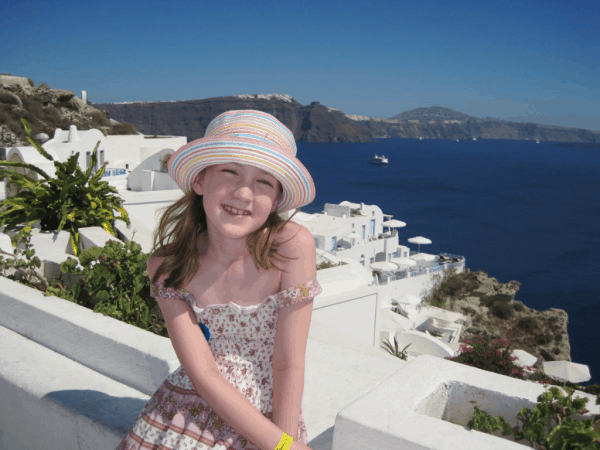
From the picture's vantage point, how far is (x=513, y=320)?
1384 inches

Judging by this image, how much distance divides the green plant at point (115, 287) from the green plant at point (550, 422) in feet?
8.33

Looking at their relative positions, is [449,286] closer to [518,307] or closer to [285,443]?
[518,307]

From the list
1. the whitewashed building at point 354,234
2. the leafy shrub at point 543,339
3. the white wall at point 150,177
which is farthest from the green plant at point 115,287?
the leafy shrub at point 543,339

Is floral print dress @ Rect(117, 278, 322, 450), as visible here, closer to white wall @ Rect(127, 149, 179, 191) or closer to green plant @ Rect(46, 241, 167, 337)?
green plant @ Rect(46, 241, 167, 337)

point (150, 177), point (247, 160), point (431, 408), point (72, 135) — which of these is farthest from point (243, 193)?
point (72, 135)

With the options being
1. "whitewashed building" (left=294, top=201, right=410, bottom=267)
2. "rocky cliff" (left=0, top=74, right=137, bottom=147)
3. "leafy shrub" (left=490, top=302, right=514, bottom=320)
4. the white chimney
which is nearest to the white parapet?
the white chimney

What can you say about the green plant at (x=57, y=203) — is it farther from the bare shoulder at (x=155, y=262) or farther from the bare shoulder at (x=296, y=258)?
the bare shoulder at (x=296, y=258)

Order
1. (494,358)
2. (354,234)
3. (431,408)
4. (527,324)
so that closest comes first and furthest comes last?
(431,408) → (494,358) → (527,324) → (354,234)

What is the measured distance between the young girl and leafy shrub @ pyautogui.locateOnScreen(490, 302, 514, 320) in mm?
37336

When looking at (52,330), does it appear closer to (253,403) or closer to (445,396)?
(253,403)

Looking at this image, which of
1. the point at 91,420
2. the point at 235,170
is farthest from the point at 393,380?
the point at 91,420

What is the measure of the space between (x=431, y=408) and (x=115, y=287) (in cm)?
276

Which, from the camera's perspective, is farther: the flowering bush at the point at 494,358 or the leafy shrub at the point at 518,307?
the leafy shrub at the point at 518,307

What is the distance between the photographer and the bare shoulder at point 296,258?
5.28 ft
